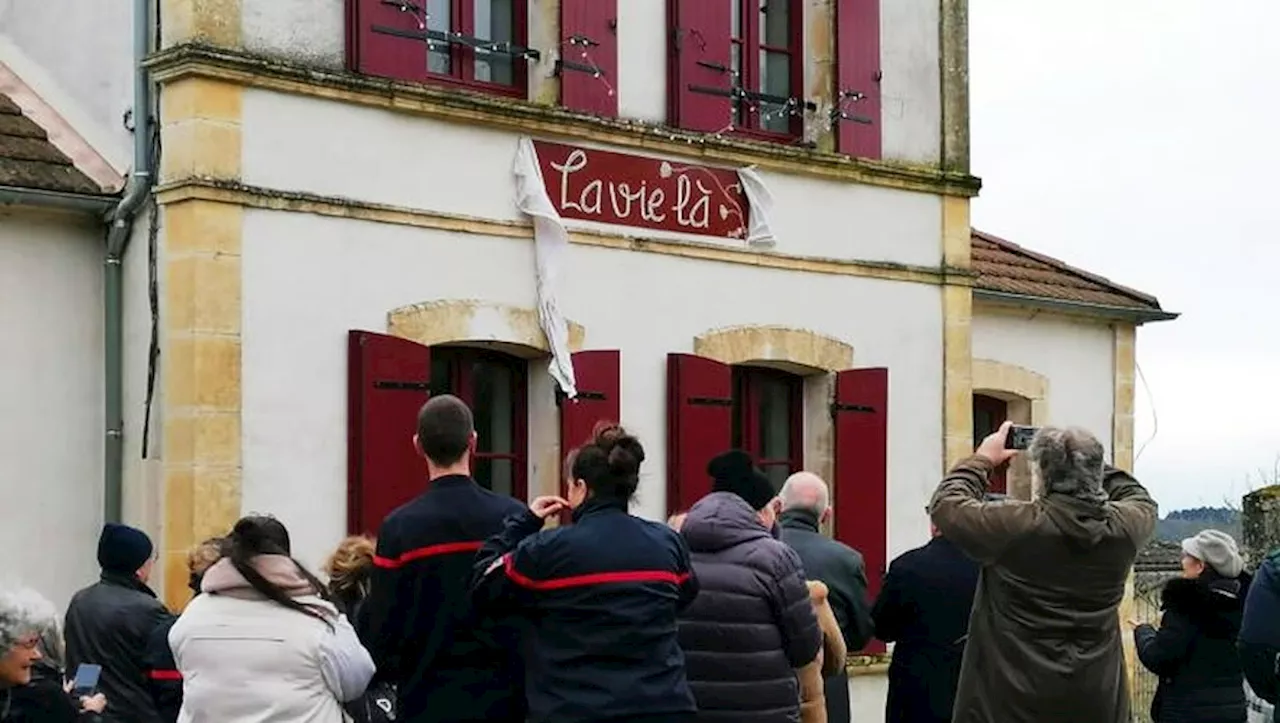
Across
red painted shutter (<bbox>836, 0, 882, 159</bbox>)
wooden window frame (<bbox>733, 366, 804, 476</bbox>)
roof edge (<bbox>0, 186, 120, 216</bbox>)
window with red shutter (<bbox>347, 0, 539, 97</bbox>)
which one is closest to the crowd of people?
roof edge (<bbox>0, 186, 120, 216</bbox>)

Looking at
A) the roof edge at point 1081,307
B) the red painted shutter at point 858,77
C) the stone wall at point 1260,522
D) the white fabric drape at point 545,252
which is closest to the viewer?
the white fabric drape at point 545,252

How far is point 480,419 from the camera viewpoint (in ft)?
38.7

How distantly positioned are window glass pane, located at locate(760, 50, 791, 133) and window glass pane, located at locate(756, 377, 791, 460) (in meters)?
1.67

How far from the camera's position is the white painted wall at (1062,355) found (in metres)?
15.6

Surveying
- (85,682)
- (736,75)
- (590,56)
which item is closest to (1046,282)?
(736,75)

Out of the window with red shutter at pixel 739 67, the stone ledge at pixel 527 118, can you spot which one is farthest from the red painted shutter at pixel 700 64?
the stone ledge at pixel 527 118

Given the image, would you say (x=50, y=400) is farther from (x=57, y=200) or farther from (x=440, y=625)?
(x=440, y=625)

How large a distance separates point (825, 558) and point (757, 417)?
5.07m

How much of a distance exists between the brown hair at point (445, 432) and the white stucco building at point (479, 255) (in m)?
3.79

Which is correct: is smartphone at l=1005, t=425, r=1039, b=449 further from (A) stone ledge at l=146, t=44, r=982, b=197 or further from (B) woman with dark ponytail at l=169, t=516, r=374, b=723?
(A) stone ledge at l=146, t=44, r=982, b=197

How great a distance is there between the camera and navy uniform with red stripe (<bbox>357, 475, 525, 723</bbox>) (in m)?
6.36

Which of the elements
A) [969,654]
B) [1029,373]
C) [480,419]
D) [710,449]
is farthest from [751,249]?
[969,654]

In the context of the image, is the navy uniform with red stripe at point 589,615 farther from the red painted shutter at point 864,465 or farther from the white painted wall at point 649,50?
the red painted shutter at point 864,465

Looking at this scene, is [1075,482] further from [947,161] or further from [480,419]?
[947,161]
